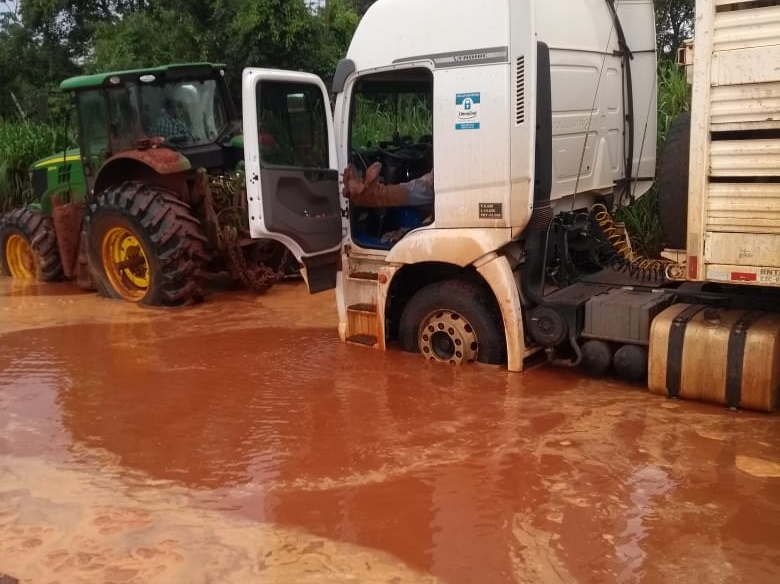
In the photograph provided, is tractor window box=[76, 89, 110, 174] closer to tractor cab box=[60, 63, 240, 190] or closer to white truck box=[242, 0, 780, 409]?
tractor cab box=[60, 63, 240, 190]

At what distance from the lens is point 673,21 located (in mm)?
16828

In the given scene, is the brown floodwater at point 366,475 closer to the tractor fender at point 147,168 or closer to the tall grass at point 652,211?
the tractor fender at point 147,168

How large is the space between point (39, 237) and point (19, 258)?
0.87 m

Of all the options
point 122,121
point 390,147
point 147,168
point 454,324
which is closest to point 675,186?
point 454,324

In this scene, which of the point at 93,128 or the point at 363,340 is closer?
the point at 363,340

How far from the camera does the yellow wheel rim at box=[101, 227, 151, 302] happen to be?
9.09 meters

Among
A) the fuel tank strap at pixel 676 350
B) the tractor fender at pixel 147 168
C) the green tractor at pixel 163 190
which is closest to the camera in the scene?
the fuel tank strap at pixel 676 350

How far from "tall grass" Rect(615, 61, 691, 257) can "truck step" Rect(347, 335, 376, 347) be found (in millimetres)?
2898

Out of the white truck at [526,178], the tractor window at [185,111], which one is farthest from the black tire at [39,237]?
the white truck at [526,178]

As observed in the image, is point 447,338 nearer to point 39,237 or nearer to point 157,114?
point 157,114

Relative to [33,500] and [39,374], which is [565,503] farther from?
[39,374]

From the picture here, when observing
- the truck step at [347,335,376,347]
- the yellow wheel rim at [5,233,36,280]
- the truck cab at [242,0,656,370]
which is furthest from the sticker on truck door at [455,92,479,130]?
the yellow wheel rim at [5,233,36,280]

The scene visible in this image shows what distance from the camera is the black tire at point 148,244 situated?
8.48 metres

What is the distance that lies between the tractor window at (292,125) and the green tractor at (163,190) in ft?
7.86
